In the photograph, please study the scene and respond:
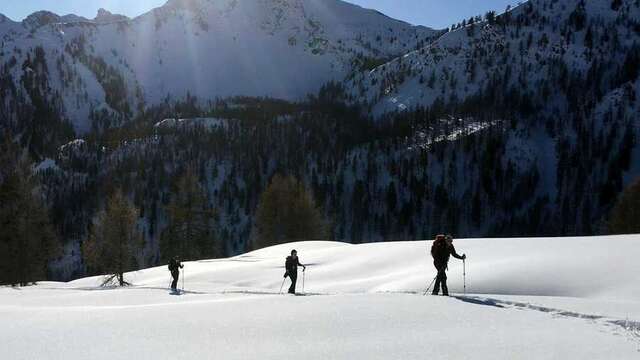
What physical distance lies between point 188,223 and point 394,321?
5477cm

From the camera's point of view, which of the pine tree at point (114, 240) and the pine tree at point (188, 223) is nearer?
the pine tree at point (114, 240)

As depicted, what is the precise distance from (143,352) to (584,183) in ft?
693

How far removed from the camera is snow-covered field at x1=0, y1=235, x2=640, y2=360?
10.6 meters

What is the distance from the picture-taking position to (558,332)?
12.6 m

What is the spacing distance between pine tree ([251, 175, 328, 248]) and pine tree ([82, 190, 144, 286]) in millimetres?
23212

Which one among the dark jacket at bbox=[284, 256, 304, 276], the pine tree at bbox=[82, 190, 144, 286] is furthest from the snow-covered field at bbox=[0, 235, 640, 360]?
the pine tree at bbox=[82, 190, 144, 286]

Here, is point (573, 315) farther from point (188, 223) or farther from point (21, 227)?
point (188, 223)

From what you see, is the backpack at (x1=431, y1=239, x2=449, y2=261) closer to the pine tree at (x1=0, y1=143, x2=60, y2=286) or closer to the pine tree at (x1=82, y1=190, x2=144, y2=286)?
the pine tree at (x1=0, y1=143, x2=60, y2=286)

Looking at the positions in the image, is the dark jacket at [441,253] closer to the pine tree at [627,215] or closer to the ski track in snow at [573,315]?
the ski track in snow at [573,315]

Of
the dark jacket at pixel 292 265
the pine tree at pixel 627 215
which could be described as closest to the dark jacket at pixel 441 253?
the dark jacket at pixel 292 265

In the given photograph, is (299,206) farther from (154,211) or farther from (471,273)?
(154,211)

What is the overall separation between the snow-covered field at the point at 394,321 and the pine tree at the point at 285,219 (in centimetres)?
4819

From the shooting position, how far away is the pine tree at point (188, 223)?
64750 millimetres

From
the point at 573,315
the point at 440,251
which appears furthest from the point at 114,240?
the point at 573,315
